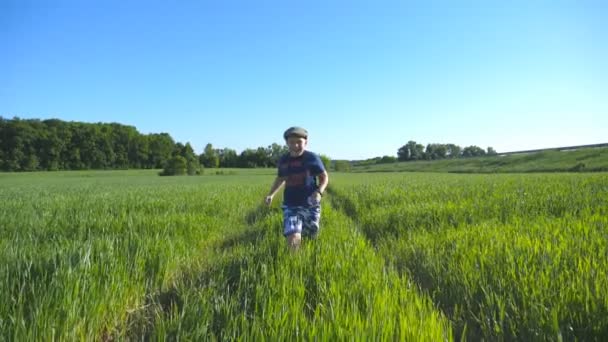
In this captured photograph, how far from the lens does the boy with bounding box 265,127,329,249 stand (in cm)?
422

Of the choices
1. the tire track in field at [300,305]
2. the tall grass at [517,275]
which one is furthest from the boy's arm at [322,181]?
the tall grass at [517,275]

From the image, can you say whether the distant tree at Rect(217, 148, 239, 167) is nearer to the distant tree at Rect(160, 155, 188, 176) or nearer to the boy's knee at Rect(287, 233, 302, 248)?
the distant tree at Rect(160, 155, 188, 176)

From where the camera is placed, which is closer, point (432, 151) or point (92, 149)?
point (92, 149)

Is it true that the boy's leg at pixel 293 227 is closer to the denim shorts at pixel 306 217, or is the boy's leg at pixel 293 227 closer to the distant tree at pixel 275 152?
the denim shorts at pixel 306 217

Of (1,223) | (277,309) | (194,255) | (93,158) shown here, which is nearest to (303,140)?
(194,255)

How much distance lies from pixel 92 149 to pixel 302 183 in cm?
10885

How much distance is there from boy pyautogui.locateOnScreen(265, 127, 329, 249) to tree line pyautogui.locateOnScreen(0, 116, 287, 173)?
7068 cm

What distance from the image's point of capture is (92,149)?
90.9m

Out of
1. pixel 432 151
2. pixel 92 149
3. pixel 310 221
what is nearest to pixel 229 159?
pixel 92 149

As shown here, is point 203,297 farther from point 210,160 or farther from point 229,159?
point 229,159

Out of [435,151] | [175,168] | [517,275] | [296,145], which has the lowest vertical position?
[517,275]

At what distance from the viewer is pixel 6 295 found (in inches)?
78.9

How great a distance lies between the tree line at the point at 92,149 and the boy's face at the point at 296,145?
232ft

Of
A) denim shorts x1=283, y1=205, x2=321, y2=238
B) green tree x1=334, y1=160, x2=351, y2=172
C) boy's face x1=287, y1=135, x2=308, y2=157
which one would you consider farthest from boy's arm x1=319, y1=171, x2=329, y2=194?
green tree x1=334, y1=160, x2=351, y2=172
